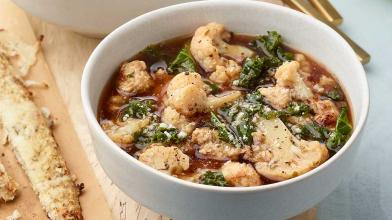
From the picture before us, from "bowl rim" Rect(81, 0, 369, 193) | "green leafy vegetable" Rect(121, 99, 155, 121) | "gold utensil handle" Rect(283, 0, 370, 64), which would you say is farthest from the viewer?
"gold utensil handle" Rect(283, 0, 370, 64)

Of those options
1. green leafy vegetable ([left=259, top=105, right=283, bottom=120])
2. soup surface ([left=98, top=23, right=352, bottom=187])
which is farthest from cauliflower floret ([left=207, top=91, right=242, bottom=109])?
green leafy vegetable ([left=259, top=105, right=283, bottom=120])

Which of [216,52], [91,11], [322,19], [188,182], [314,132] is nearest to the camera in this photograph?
[188,182]

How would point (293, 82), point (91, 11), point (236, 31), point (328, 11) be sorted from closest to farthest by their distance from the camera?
point (293, 82), point (236, 31), point (91, 11), point (328, 11)

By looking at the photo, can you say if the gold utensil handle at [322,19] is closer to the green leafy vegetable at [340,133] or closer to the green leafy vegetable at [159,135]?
the green leafy vegetable at [340,133]

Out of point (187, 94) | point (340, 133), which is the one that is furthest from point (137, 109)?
point (340, 133)

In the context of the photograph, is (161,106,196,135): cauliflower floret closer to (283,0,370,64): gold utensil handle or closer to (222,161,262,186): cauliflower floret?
(222,161,262,186): cauliflower floret

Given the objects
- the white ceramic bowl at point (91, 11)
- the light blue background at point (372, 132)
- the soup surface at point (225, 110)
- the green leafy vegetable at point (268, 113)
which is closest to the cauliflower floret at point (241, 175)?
the soup surface at point (225, 110)

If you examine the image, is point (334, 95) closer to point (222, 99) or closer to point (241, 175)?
point (222, 99)

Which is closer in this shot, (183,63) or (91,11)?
(183,63)
